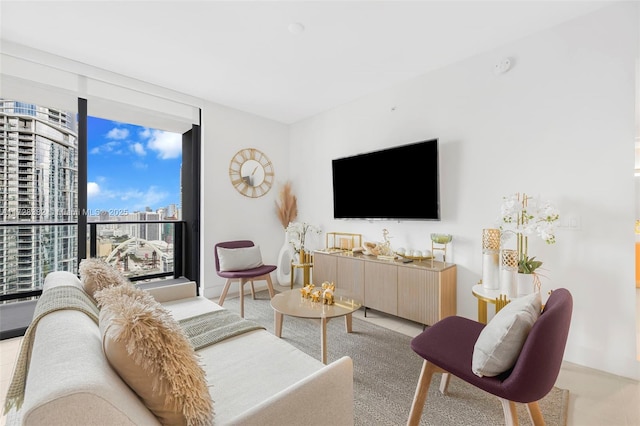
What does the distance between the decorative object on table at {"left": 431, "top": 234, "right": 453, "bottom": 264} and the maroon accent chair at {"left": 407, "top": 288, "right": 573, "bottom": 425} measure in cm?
131

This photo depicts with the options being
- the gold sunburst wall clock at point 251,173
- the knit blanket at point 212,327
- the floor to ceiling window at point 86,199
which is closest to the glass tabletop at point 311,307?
the knit blanket at point 212,327

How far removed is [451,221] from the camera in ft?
9.25

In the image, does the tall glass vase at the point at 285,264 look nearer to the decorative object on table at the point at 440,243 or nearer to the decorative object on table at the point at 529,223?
the decorative object on table at the point at 440,243

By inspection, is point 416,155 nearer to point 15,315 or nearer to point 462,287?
point 462,287

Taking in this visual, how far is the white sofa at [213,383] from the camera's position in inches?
25.1

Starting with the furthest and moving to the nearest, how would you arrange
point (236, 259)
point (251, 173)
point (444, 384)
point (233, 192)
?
point (251, 173), point (233, 192), point (236, 259), point (444, 384)

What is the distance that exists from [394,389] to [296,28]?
2.66m

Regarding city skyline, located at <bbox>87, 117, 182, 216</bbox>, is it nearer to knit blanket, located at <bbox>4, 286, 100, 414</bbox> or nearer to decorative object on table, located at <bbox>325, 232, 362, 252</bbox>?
knit blanket, located at <bbox>4, 286, 100, 414</bbox>

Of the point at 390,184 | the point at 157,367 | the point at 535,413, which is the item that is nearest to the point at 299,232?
the point at 390,184

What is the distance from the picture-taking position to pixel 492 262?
218cm

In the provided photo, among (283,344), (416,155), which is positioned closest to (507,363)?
(283,344)

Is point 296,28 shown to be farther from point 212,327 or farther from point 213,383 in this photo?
point 213,383

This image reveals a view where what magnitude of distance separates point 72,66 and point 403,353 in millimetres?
3963

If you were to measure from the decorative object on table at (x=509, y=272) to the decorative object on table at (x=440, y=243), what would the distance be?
0.68 m
